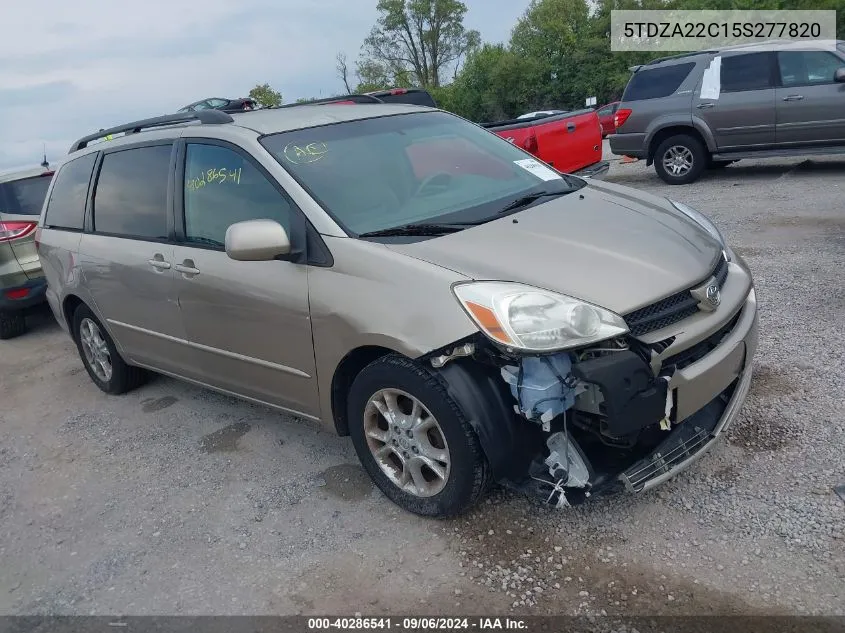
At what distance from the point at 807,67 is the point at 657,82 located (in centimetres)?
198

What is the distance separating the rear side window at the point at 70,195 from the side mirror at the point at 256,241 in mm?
2277

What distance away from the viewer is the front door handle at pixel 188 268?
3792mm

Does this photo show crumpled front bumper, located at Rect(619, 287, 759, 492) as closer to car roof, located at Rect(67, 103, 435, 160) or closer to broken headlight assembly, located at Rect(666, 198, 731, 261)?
broken headlight assembly, located at Rect(666, 198, 731, 261)

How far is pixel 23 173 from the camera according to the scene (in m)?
7.30

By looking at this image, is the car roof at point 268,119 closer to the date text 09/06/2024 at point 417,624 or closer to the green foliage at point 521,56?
the date text 09/06/2024 at point 417,624

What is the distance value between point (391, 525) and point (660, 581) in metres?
1.15

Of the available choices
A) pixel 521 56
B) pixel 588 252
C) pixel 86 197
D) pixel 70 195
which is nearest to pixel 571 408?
pixel 588 252

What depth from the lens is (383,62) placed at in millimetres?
61031

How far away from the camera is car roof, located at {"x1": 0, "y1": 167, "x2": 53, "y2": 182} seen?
7172mm

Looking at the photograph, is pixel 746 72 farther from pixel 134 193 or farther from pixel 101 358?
pixel 101 358

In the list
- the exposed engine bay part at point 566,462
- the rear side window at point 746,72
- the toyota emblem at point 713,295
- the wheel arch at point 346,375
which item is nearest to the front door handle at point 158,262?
the wheel arch at point 346,375

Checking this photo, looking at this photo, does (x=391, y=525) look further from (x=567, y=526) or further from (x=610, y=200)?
(x=610, y=200)

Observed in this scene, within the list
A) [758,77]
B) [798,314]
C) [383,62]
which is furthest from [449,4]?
[798,314]

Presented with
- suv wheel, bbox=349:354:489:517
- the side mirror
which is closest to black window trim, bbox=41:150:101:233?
the side mirror
